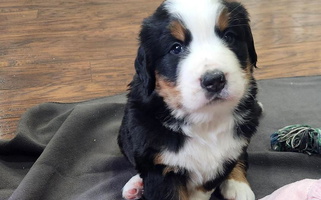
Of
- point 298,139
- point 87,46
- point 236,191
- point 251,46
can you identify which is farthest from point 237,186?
point 87,46

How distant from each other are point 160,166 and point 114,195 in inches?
17.2

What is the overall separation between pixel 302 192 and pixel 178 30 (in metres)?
0.73

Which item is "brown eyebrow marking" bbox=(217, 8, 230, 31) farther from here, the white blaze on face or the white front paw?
the white front paw

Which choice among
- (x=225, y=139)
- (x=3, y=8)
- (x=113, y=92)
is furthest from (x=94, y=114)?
(x=3, y=8)

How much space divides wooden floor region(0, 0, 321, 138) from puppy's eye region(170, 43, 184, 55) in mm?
1297

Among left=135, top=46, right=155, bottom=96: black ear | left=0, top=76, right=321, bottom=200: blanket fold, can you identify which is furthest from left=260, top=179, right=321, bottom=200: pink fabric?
left=135, top=46, right=155, bottom=96: black ear

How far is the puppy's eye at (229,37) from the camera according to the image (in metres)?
1.40

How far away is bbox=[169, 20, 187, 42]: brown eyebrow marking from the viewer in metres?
1.34

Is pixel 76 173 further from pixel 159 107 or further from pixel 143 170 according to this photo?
pixel 159 107

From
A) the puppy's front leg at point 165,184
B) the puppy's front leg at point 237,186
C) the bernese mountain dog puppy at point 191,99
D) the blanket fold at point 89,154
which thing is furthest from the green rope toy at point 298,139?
the puppy's front leg at point 165,184

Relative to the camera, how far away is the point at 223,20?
4.49ft

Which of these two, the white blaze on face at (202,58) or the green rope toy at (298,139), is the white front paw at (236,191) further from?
the white blaze on face at (202,58)

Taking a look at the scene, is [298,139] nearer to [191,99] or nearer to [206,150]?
[206,150]

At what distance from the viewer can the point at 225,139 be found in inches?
61.1
